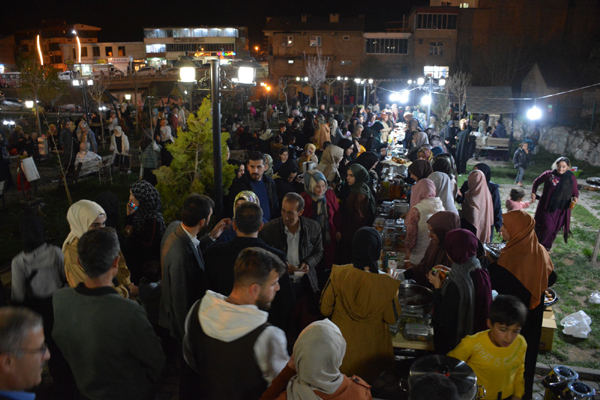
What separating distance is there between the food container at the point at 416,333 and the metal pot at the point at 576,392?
1.11 meters

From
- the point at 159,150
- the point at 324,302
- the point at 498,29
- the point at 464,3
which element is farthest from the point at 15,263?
the point at 464,3

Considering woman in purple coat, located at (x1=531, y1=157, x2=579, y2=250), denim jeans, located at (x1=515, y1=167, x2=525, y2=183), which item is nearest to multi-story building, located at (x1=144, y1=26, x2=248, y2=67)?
denim jeans, located at (x1=515, y1=167, x2=525, y2=183)

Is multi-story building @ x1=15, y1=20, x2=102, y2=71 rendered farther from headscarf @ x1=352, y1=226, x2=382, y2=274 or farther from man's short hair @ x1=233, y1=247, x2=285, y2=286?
man's short hair @ x1=233, y1=247, x2=285, y2=286

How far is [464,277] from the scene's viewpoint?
3273mm

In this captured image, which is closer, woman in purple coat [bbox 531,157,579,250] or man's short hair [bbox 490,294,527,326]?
man's short hair [bbox 490,294,527,326]

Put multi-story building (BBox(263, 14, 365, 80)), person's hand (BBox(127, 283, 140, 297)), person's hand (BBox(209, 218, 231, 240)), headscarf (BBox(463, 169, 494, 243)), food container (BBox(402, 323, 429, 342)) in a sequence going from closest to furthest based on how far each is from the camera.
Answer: food container (BBox(402, 323, 429, 342)) < person's hand (BBox(127, 283, 140, 297)) < person's hand (BBox(209, 218, 231, 240)) < headscarf (BBox(463, 169, 494, 243)) < multi-story building (BBox(263, 14, 365, 80))

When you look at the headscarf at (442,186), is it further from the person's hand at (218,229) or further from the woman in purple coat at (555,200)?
the person's hand at (218,229)

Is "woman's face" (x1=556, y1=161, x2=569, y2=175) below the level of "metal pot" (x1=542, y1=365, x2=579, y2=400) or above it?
above

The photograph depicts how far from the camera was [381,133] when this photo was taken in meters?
14.1

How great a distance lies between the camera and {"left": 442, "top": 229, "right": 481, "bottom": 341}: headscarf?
327cm

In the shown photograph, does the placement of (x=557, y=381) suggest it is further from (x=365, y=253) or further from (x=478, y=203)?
(x=478, y=203)

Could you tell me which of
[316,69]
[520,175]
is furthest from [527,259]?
[316,69]

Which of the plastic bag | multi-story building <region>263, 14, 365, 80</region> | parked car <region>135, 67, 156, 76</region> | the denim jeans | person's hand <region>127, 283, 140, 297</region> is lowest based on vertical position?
the plastic bag

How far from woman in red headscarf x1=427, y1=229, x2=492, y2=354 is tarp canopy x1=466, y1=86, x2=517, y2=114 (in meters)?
19.7
